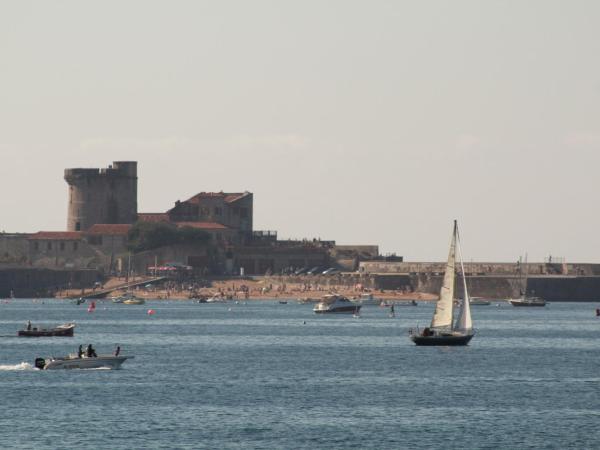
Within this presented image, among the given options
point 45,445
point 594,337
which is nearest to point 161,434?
point 45,445

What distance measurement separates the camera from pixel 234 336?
156 metres

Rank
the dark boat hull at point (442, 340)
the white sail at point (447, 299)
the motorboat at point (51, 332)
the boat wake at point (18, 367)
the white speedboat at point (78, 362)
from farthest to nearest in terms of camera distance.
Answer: the motorboat at point (51, 332)
the dark boat hull at point (442, 340)
the white sail at point (447, 299)
the boat wake at point (18, 367)
the white speedboat at point (78, 362)

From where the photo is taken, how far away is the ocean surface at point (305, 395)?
2832 inches

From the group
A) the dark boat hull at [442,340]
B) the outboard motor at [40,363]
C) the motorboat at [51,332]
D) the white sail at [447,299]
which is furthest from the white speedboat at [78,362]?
the motorboat at [51,332]

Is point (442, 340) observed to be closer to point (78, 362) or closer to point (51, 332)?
point (78, 362)

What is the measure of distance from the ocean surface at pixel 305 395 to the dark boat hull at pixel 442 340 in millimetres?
734

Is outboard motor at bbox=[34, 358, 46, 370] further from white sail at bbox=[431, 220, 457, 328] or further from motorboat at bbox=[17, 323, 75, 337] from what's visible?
motorboat at bbox=[17, 323, 75, 337]

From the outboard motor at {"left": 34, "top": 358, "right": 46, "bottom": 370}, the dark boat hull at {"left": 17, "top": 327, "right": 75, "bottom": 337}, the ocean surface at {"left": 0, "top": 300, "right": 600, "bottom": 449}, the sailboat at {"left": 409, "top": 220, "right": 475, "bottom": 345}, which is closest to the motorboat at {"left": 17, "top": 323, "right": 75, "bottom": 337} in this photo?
the dark boat hull at {"left": 17, "top": 327, "right": 75, "bottom": 337}

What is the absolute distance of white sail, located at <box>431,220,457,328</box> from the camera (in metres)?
124

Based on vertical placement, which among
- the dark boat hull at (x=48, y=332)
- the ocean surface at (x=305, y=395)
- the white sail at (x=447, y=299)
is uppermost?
the white sail at (x=447, y=299)

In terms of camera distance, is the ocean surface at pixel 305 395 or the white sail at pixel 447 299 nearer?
the ocean surface at pixel 305 395

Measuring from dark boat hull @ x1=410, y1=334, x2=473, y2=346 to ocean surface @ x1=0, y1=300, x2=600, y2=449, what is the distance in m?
0.73

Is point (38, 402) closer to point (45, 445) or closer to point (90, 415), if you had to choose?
point (90, 415)

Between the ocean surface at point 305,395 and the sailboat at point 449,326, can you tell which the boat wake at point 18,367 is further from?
the sailboat at point 449,326
